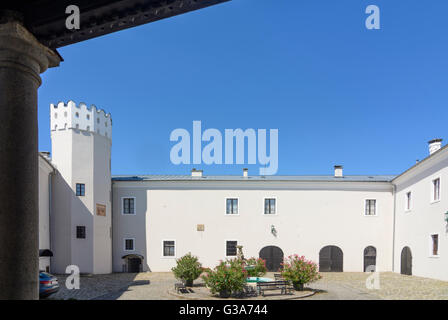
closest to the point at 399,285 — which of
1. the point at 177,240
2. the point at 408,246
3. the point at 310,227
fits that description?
the point at 408,246

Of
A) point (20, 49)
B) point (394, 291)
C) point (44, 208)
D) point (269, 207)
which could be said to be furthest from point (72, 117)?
point (394, 291)

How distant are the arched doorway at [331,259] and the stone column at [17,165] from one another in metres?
24.1

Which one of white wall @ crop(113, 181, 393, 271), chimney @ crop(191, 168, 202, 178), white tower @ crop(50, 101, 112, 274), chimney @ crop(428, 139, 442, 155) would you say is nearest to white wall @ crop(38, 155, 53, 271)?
white tower @ crop(50, 101, 112, 274)

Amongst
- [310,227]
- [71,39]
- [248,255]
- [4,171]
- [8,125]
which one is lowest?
[248,255]

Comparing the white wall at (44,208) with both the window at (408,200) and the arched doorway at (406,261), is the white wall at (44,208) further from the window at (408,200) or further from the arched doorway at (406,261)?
the window at (408,200)

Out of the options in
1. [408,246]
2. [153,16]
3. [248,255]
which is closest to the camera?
[153,16]

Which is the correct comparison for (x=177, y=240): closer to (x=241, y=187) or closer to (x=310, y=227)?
(x=241, y=187)

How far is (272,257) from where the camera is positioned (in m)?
24.6

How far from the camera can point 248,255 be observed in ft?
80.7

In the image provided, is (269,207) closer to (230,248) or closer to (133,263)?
(230,248)

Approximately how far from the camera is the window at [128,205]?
25109mm

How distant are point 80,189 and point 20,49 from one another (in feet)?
67.0

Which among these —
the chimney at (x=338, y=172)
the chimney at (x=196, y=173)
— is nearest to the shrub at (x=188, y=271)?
the chimney at (x=196, y=173)

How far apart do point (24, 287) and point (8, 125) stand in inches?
61.2
